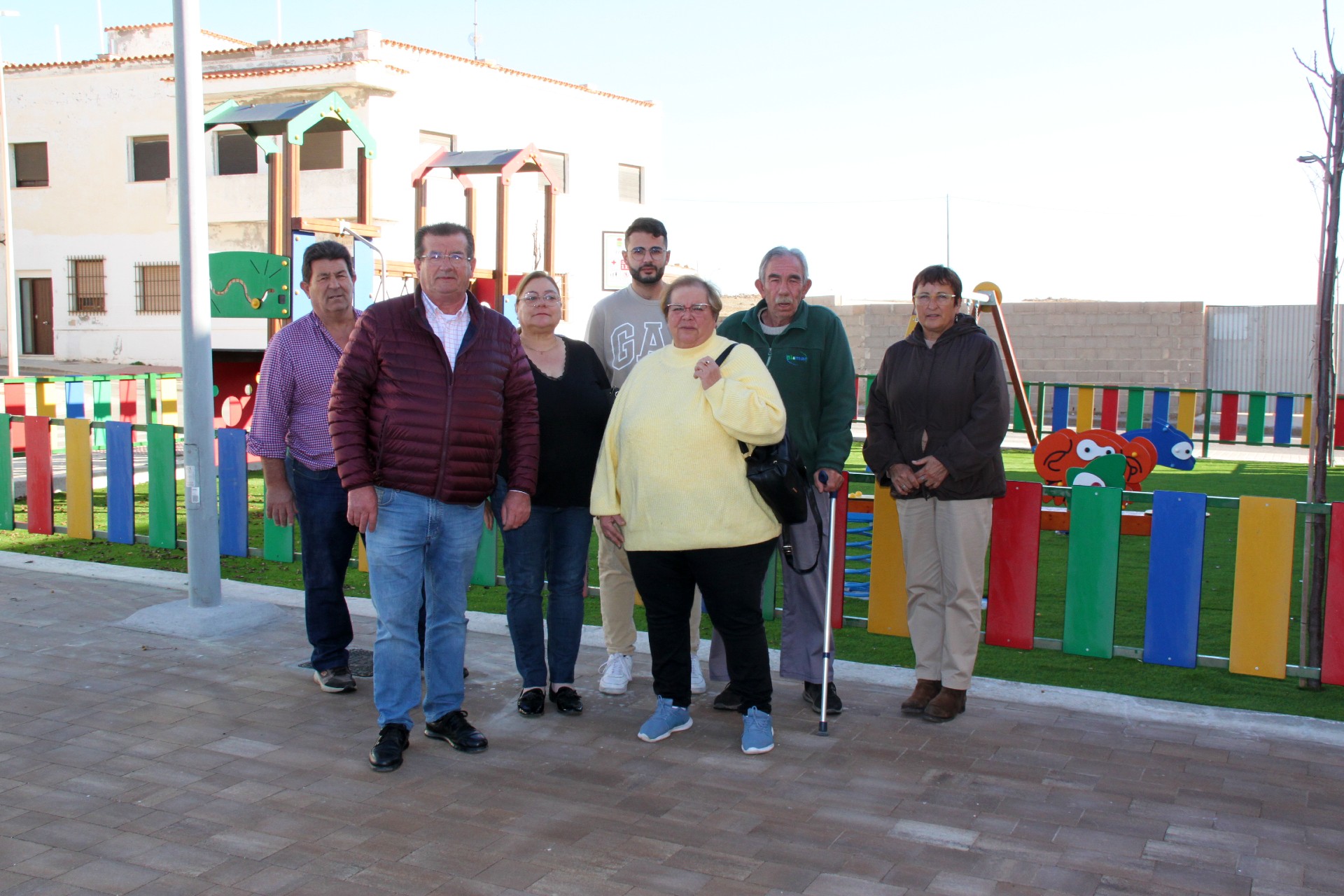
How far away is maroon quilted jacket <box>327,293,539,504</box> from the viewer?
409cm

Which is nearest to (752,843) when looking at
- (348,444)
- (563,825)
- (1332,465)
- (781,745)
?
(563,825)

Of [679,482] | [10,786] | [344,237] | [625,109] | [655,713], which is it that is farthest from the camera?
[625,109]

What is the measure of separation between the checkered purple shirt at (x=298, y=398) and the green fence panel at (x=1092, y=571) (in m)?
3.48

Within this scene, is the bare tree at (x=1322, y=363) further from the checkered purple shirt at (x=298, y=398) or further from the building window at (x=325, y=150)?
the building window at (x=325, y=150)

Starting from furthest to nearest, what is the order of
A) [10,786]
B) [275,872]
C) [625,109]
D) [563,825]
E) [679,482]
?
[625,109], [679,482], [10,786], [563,825], [275,872]

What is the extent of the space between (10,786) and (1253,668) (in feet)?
16.6

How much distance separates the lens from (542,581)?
187 inches

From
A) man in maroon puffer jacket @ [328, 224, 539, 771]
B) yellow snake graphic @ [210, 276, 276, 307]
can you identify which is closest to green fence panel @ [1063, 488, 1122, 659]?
man in maroon puffer jacket @ [328, 224, 539, 771]

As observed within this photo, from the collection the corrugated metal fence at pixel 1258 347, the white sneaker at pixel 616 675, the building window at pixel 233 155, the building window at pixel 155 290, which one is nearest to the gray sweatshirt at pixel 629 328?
the white sneaker at pixel 616 675

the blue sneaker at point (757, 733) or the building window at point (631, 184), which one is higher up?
the building window at point (631, 184)

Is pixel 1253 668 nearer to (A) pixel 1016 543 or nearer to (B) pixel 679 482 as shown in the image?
(A) pixel 1016 543

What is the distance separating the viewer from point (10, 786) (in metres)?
3.90

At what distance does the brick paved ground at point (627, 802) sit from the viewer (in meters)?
3.27

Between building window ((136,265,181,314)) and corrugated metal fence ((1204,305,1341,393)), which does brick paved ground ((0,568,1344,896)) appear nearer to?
corrugated metal fence ((1204,305,1341,393))
